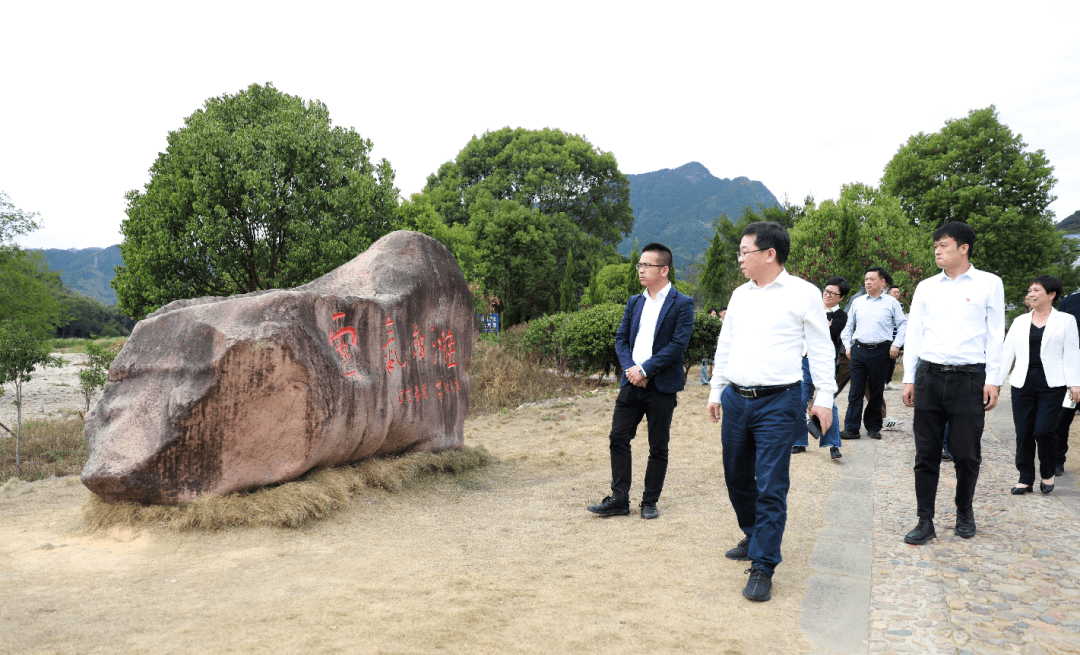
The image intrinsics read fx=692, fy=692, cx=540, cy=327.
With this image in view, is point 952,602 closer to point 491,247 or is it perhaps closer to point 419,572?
point 419,572

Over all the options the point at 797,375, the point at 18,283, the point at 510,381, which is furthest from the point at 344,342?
the point at 18,283

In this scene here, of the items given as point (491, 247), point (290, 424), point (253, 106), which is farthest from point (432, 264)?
point (491, 247)

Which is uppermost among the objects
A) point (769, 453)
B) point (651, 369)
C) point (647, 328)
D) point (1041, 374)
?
point (647, 328)

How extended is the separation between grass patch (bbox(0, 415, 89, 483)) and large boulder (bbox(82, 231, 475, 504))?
143 inches

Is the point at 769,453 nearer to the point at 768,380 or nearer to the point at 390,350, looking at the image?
the point at 768,380

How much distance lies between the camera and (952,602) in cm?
341

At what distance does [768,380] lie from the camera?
3.52m

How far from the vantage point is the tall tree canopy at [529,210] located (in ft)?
94.5

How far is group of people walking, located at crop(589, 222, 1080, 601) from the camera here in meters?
3.53

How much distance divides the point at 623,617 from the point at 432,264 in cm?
380

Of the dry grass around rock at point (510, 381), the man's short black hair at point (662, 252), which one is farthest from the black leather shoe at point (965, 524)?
the dry grass around rock at point (510, 381)

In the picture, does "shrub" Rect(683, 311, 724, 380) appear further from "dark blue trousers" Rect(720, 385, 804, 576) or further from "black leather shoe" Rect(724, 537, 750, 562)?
"dark blue trousers" Rect(720, 385, 804, 576)

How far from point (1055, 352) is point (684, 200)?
134 metres

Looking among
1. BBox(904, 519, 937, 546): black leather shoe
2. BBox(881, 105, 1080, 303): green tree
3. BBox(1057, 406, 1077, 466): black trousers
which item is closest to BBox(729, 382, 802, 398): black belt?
BBox(904, 519, 937, 546): black leather shoe
